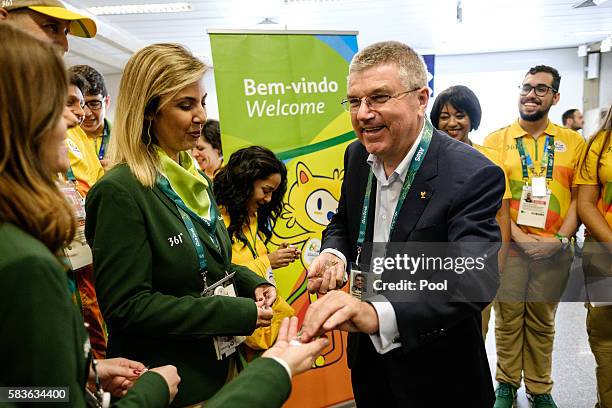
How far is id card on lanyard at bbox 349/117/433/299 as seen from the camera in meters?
1.51

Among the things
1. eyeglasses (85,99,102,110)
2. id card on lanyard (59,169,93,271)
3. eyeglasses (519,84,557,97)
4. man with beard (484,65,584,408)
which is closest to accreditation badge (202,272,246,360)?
id card on lanyard (59,169,93,271)

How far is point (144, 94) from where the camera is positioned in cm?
140

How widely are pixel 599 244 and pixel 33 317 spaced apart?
2813mm

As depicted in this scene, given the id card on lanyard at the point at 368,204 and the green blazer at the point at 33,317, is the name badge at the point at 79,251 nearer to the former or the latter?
the id card on lanyard at the point at 368,204

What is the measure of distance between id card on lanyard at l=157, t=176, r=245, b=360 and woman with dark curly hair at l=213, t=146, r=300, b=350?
2.14 feet

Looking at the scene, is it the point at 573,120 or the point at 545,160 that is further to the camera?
the point at 573,120

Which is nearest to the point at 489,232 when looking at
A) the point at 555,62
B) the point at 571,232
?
the point at 571,232

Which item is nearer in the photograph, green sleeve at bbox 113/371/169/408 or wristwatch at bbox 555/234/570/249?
green sleeve at bbox 113/371/169/408

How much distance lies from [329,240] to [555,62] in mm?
12078

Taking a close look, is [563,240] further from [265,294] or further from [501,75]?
[501,75]

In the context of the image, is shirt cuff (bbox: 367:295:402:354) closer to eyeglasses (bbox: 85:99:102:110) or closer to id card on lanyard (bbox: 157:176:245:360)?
id card on lanyard (bbox: 157:176:245:360)

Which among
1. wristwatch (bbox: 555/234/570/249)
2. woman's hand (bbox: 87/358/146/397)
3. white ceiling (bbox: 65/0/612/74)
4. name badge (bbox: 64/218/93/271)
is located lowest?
wristwatch (bbox: 555/234/570/249)

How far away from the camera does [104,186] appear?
1301mm

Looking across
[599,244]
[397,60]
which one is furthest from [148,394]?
[599,244]
